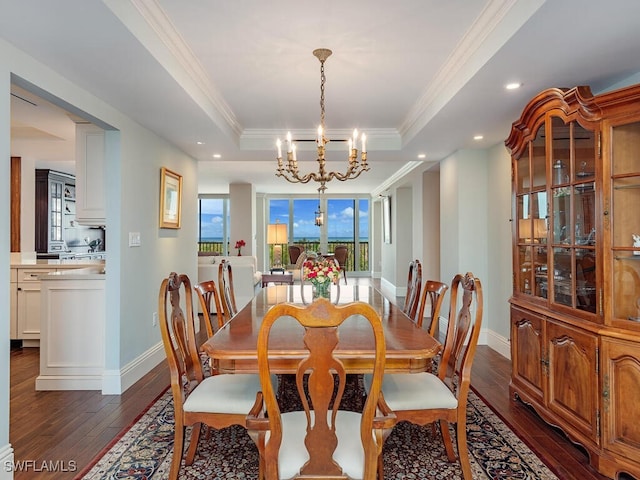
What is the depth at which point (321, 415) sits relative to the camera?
1.50 metres

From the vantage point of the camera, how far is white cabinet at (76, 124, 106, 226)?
12.0ft

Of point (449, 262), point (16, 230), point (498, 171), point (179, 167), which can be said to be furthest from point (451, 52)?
point (16, 230)

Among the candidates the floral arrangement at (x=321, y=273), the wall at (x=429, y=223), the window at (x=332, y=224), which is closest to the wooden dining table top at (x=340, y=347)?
the floral arrangement at (x=321, y=273)

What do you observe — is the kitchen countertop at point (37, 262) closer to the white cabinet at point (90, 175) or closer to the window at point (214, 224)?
the white cabinet at point (90, 175)

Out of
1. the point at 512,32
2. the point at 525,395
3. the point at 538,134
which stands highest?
the point at 512,32

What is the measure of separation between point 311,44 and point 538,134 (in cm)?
166

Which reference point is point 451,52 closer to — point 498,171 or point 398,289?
point 498,171

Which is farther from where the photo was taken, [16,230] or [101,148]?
[16,230]

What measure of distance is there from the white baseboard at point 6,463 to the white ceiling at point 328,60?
2.15 m

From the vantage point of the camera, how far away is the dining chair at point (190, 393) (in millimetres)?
2004

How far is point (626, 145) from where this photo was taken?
2215 mm

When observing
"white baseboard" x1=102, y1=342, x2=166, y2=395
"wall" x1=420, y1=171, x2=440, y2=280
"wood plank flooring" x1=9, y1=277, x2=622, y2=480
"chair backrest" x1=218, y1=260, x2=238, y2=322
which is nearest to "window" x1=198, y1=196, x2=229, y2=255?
"wall" x1=420, y1=171, x2=440, y2=280

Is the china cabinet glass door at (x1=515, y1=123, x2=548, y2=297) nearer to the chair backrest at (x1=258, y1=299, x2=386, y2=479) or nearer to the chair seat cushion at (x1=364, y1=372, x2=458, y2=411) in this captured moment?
the chair seat cushion at (x1=364, y1=372, x2=458, y2=411)

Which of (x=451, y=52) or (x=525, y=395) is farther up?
(x=451, y=52)
